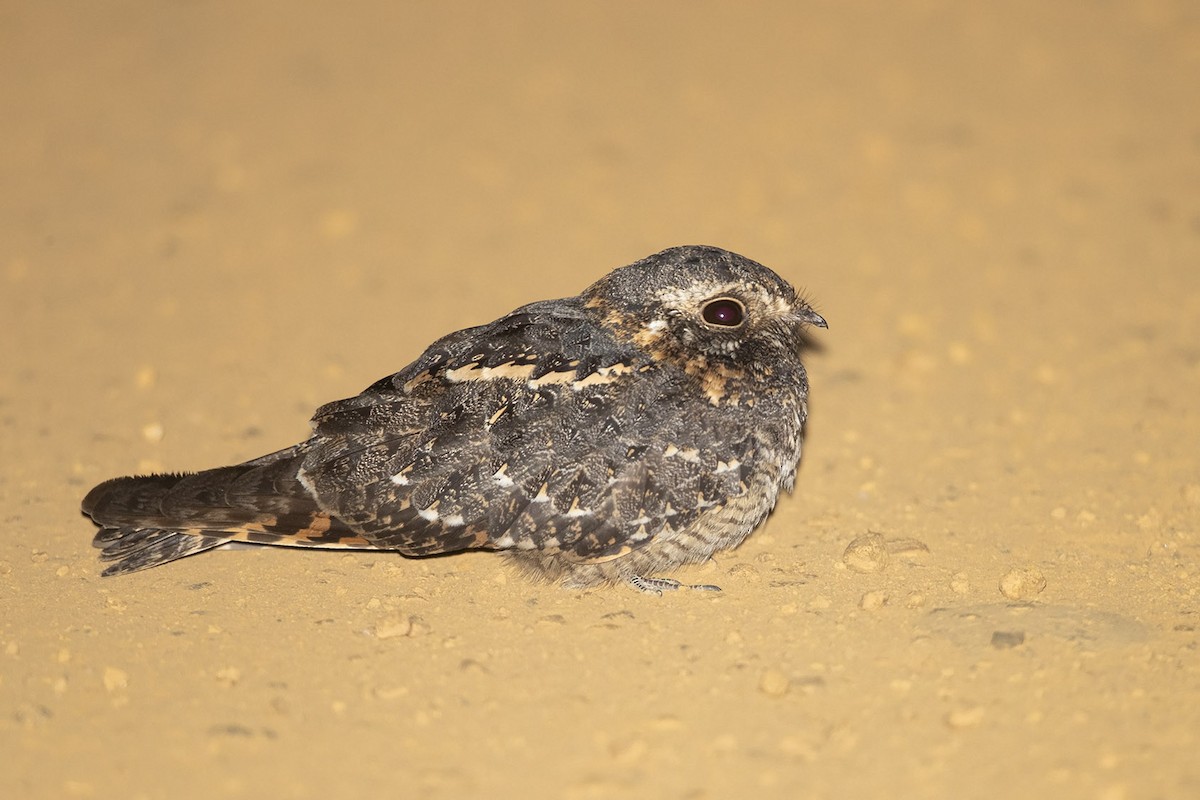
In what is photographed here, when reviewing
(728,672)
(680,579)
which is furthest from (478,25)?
(728,672)

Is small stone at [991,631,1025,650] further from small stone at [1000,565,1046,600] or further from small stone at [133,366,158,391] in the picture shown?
small stone at [133,366,158,391]

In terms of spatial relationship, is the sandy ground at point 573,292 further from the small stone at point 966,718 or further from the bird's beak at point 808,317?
the bird's beak at point 808,317

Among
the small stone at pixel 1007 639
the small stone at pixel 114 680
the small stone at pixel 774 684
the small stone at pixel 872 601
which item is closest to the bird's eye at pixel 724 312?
the small stone at pixel 872 601

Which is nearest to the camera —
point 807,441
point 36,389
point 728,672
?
point 728,672

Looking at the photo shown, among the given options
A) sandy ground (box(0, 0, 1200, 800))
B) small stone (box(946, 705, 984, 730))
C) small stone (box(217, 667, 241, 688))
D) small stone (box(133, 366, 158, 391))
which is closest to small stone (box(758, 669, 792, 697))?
sandy ground (box(0, 0, 1200, 800))

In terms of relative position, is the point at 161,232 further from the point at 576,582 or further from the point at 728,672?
the point at 728,672

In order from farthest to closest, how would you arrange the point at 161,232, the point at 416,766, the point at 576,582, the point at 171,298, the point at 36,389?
1. the point at 161,232
2. the point at 171,298
3. the point at 36,389
4. the point at 576,582
5. the point at 416,766
